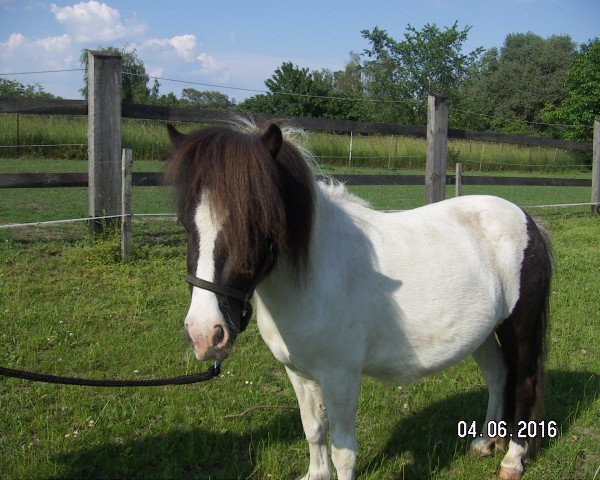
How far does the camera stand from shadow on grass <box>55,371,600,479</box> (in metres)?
2.90

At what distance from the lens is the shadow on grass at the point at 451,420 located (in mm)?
3193

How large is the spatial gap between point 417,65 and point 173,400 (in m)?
36.3

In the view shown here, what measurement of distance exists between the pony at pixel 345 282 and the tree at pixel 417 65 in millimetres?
32968

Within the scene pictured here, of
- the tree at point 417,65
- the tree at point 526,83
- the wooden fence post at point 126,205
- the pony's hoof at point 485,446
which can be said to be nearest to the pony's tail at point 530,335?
the pony's hoof at point 485,446

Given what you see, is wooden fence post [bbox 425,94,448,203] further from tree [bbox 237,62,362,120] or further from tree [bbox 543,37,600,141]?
tree [bbox 543,37,600,141]

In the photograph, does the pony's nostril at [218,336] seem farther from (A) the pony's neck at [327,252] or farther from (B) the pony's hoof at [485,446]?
(B) the pony's hoof at [485,446]

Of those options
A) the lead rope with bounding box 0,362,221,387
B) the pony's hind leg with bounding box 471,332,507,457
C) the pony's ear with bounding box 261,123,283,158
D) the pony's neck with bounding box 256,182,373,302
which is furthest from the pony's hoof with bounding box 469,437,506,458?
the pony's ear with bounding box 261,123,283,158

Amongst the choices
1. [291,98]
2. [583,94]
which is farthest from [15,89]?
[583,94]

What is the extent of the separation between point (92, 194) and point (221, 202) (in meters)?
4.90

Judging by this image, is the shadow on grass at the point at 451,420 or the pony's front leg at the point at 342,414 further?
the shadow on grass at the point at 451,420

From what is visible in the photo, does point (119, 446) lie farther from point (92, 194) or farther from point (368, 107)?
point (368, 107)

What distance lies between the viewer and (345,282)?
7.98ft

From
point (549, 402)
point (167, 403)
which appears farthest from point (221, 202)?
point (549, 402)

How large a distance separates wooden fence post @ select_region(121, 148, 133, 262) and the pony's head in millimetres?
4246
